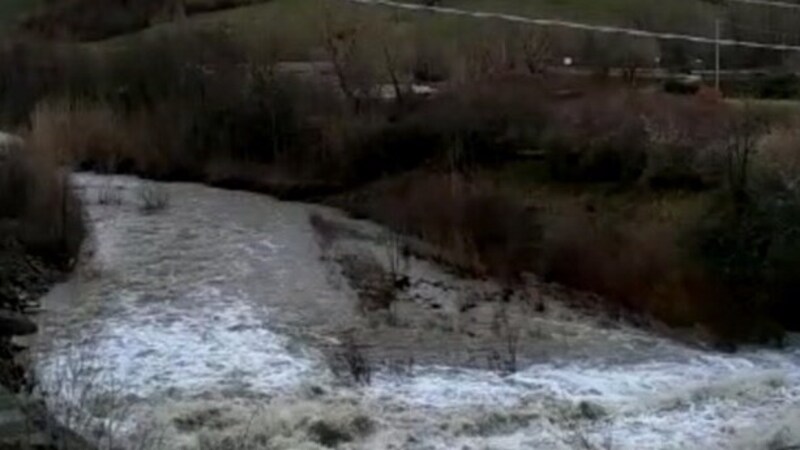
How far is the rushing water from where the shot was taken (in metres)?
23.3

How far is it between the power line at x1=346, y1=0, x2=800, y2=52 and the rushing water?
1688cm

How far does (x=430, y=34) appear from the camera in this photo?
54.1 m

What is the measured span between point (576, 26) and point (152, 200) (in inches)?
A: 709

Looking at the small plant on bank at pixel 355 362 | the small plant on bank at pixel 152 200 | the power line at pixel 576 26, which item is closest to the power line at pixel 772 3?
the power line at pixel 576 26

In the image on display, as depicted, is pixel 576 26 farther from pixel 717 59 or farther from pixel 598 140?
pixel 598 140

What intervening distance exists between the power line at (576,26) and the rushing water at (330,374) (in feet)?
55.4

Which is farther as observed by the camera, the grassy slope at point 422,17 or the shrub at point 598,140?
the grassy slope at point 422,17

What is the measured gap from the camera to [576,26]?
175ft

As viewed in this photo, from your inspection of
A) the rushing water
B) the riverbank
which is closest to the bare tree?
the rushing water

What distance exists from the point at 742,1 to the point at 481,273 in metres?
22.3

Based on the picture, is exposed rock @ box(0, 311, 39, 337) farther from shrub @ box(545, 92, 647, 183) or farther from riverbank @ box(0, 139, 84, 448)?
shrub @ box(545, 92, 647, 183)

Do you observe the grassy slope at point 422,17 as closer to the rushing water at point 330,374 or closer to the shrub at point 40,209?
the shrub at point 40,209

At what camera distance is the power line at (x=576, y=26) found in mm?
47128

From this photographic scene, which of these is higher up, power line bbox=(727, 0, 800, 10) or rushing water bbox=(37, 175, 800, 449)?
power line bbox=(727, 0, 800, 10)
